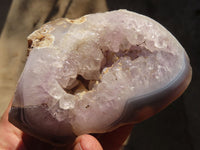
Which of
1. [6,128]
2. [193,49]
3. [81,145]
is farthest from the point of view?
[193,49]

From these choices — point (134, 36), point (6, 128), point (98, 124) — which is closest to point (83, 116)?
point (98, 124)

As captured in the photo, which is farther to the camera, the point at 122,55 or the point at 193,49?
the point at 193,49

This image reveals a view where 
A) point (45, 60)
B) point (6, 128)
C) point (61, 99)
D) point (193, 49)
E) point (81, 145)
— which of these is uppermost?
point (45, 60)

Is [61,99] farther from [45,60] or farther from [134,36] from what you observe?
[134,36]

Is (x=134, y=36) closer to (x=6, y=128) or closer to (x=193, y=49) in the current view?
(x=6, y=128)

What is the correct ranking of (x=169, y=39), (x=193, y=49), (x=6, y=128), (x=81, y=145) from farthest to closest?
(x=193, y=49) → (x=6, y=128) → (x=169, y=39) → (x=81, y=145)

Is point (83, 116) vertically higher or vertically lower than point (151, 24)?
lower

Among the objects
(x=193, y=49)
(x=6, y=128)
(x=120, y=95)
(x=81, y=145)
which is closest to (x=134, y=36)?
(x=120, y=95)
